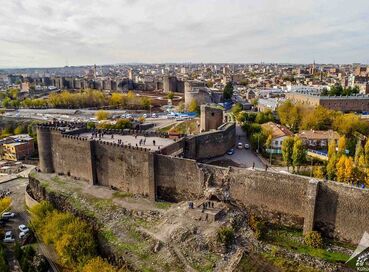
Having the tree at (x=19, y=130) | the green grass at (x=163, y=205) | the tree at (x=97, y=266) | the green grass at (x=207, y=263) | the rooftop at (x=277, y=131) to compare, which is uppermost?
the rooftop at (x=277, y=131)

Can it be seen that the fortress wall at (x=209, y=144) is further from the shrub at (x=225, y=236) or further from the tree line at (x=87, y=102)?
the tree line at (x=87, y=102)

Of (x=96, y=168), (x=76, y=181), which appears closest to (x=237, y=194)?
(x=96, y=168)

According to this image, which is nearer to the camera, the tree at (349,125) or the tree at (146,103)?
the tree at (349,125)

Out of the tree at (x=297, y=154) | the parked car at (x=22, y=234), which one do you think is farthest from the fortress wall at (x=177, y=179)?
the tree at (x=297, y=154)

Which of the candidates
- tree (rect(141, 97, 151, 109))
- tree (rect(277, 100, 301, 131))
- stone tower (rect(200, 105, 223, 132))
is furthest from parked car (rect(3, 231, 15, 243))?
tree (rect(141, 97, 151, 109))

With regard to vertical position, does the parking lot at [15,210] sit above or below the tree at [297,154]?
below
